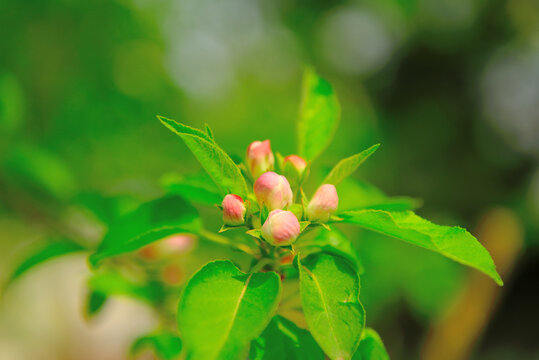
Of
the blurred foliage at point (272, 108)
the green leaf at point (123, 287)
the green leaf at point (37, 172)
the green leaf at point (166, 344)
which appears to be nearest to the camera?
the green leaf at point (166, 344)

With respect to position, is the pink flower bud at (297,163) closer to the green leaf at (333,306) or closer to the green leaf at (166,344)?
the green leaf at (333,306)

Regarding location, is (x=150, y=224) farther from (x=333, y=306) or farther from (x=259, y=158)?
(x=333, y=306)

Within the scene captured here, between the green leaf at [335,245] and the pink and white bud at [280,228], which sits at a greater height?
the pink and white bud at [280,228]

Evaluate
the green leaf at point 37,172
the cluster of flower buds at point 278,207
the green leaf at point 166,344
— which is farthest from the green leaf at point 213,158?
the green leaf at point 37,172

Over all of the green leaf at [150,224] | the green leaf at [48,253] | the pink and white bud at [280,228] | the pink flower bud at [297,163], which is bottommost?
the green leaf at [48,253]

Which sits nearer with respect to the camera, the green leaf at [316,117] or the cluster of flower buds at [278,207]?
the cluster of flower buds at [278,207]

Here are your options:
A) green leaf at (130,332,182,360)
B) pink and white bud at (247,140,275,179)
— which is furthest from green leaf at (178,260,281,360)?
green leaf at (130,332,182,360)

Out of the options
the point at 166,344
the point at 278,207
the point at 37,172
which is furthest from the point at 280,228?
the point at 37,172
